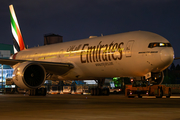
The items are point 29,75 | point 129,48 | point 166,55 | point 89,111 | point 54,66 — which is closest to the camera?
point 89,111

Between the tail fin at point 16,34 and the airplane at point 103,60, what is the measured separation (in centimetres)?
751

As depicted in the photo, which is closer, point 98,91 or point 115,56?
point 115,56

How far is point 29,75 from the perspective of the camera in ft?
77.2

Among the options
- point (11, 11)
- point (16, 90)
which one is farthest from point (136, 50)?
point (16, 90)

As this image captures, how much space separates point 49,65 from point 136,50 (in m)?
7.77

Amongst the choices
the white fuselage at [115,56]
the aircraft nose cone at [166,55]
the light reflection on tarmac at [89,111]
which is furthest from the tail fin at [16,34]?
the light reflection on tarmac at [89,111]

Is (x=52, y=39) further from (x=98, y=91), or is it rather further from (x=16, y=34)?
(x=98, y=91)

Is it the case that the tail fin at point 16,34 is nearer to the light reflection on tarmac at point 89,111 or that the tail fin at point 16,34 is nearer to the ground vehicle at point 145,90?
the ground vehicle at point 145,90

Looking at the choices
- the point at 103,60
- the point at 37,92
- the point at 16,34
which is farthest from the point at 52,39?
the point at 103,60

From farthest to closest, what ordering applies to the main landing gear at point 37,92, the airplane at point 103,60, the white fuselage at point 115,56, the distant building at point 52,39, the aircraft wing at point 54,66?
the distant building at point 52,39 < the main landing gear at point 37,92 < the aircraft wing at point 54,66 < the airplane at point 103,60 < the white fuselage at point 115,56

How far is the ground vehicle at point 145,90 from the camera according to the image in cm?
2136

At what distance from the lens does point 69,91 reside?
3831 cm

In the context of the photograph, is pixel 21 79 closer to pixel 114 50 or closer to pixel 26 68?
pixel 26 68

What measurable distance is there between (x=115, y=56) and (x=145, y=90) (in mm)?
3044
